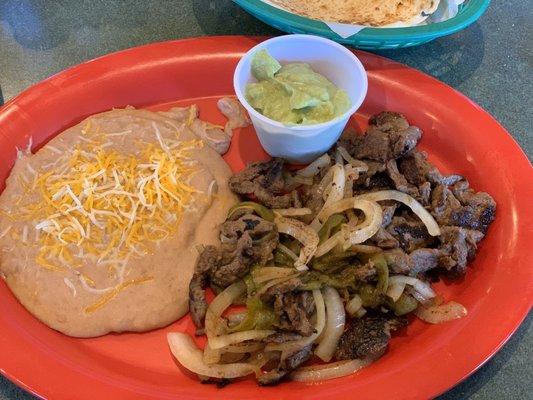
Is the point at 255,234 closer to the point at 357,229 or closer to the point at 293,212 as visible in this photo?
the point at 293,212

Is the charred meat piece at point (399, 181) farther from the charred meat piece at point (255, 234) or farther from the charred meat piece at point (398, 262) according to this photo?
the charred meat piece at point (255, 234)

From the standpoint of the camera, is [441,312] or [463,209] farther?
[463,209]

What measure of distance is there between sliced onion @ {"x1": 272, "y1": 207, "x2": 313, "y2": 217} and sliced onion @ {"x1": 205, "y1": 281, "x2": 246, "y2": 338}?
0.32 meters

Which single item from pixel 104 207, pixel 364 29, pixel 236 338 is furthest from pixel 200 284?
pixel 364 29

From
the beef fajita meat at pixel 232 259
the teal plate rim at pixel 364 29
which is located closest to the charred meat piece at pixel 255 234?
the beef fajita meat at pixel 232 259

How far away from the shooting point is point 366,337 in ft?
5.95

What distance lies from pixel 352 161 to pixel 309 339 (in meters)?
0.76

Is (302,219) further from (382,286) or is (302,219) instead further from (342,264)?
(382,286)

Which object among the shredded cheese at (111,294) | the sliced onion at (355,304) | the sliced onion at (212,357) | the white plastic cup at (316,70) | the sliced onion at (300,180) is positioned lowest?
the sliced onion at (212,357)

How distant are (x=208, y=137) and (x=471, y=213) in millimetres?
1153

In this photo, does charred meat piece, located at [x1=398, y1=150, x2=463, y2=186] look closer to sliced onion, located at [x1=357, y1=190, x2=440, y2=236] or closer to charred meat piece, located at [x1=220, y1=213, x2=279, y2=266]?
sliced onion, located at [x1=357, y1=190, x2=440, y2=236]

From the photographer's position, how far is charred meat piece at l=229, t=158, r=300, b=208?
212 centimetres

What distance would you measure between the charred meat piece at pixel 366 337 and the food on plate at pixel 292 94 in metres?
0.77

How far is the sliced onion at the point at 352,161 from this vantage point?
2084 mm
